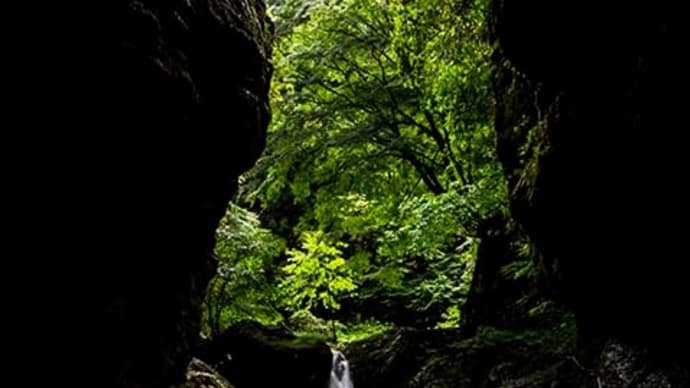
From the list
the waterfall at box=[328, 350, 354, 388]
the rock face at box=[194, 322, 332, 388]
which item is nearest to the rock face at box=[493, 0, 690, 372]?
the rock face at box=[194, 322, 332, 388]

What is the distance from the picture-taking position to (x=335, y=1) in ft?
48.3

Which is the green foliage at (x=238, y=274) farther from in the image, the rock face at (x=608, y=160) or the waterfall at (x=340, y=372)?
the rock face at (x=608, y=160)

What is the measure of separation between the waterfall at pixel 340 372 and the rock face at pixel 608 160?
4.66m

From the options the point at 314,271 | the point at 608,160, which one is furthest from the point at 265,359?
the point at 608,160

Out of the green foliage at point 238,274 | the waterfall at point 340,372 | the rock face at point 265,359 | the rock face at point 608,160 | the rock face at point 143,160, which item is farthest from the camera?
the green foliage at point 238,274

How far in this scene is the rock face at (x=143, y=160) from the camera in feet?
16.0

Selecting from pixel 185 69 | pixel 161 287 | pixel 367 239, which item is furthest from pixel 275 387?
pixel 367 239

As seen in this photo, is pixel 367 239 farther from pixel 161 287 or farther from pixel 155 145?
pixel 155 145

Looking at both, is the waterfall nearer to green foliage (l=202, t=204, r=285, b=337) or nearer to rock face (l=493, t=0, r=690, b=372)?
green foliage (l=202, t=204, r=285, b=337)

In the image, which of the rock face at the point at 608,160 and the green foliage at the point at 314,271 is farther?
the green foliage at the point at 314,271

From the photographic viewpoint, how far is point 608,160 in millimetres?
6727

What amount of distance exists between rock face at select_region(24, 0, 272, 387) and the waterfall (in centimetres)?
456

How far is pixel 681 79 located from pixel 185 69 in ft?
13.7

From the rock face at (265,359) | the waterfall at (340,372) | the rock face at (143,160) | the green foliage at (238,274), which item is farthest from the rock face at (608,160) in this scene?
the green foliage at (238,274)
